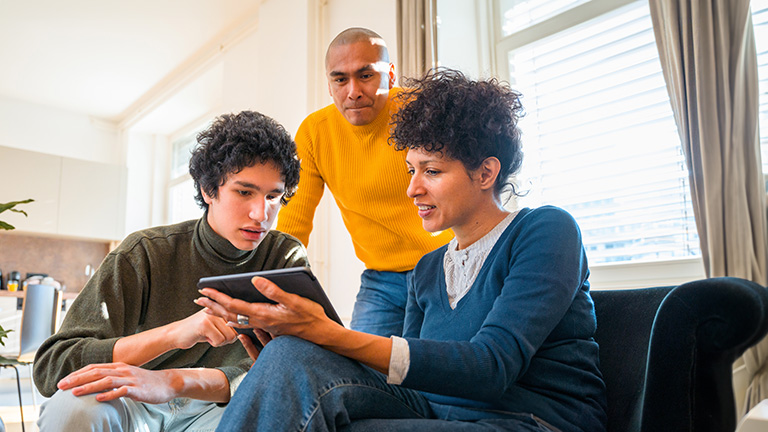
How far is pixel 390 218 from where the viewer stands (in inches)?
77.6

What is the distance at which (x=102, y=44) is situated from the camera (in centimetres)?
564

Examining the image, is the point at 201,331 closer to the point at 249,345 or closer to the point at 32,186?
the point at 249,345

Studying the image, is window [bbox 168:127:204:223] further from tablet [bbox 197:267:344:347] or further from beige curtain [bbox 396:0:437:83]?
tablet [bbox 197:267:344:347]

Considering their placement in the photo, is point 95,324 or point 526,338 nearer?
point 526,338

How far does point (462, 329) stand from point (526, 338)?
203 mm

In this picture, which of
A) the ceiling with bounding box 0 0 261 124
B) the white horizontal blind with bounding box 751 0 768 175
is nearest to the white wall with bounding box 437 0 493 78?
the white horizontal blind with bounding box 751 0 768 175

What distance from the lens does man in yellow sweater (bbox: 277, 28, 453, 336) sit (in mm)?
1935

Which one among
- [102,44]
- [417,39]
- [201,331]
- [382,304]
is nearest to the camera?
[201,331]

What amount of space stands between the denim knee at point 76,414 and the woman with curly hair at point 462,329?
32 centimetres

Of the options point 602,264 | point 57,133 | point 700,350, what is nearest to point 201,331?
point 700,350

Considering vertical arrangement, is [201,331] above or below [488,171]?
below

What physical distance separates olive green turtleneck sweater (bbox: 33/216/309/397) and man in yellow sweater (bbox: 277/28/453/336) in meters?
0.36

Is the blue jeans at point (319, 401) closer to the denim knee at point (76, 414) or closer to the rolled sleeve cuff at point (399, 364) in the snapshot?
the rolled sleeve cuff at point (399, 364)

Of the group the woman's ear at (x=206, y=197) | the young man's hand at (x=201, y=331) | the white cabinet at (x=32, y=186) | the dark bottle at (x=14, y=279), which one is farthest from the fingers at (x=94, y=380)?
the dark bottle at (x=14, y=279)
